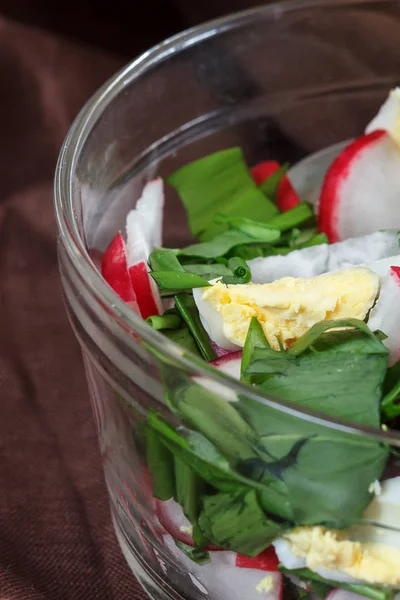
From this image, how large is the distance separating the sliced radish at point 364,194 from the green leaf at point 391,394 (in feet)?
Result: 0.90

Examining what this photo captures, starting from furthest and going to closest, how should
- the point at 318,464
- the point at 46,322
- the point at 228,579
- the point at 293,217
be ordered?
the point at 46,322 < the point at 293,217 < the point at 228,579 < the point at 318,464

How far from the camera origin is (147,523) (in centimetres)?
58

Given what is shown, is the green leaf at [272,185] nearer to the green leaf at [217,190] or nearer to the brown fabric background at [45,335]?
the green leaf at [217,190]

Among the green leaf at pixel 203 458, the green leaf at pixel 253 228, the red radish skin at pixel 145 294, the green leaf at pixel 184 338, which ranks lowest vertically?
the green leaf at pixel 203 458

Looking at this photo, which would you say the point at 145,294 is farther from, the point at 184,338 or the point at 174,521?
the point at 174,521

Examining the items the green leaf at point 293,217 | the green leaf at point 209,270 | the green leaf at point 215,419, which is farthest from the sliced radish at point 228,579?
the green leaf at point 293,217

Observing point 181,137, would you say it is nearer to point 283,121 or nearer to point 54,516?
point 283,121

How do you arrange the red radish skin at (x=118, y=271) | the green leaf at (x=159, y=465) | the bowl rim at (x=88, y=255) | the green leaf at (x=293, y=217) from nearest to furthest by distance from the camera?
the bowl rim at (x=88, y=255) → the green leaf at (x=159, y=465) → the red radish skin at (x=118, y=271) → the green leaf at (x=293, y=217)

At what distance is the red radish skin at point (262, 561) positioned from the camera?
1.58 feet

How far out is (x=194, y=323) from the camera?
A: 1.91 ft

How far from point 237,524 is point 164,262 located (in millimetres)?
227

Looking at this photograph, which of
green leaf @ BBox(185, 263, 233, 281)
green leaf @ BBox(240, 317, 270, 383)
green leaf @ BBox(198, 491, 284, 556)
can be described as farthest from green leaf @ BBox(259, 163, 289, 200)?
green leaf @ BBox(198, 491, 284, 556)

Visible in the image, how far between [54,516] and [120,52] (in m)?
0.74

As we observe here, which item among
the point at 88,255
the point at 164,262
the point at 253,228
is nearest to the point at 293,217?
the point at 253,228
